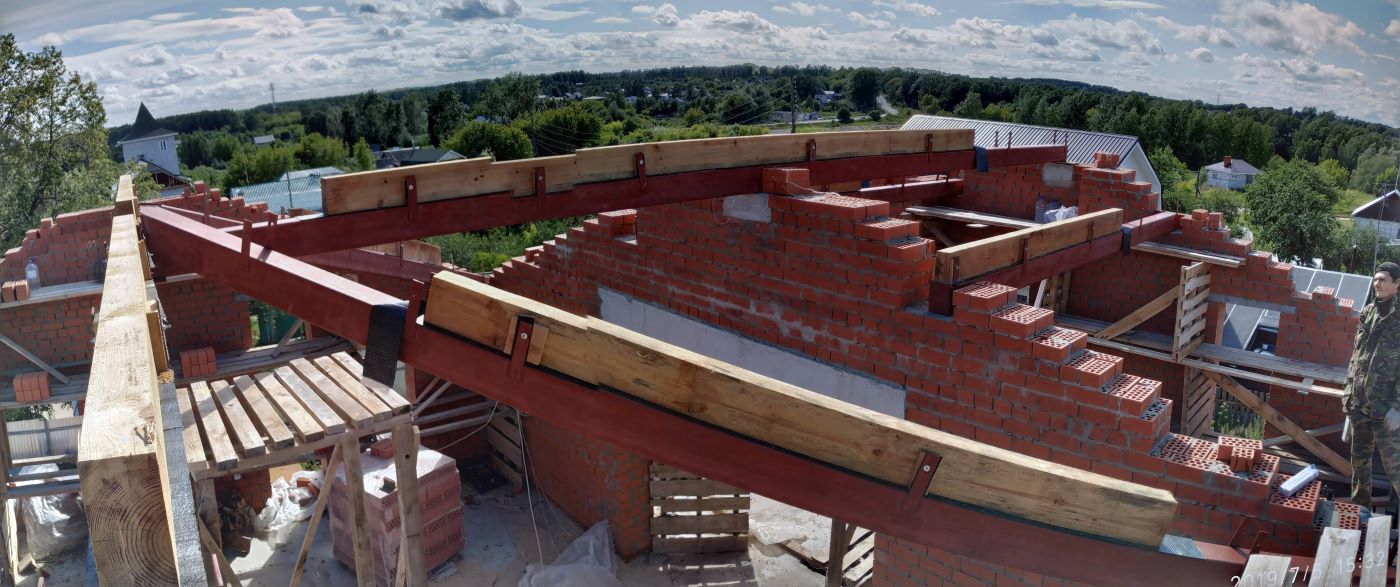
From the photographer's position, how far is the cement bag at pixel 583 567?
7.76 metres

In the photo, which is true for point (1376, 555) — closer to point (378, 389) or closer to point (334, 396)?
point (378, 389)

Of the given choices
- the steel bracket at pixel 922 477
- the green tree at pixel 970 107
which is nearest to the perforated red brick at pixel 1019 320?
the steel bracket at pixel 922 477

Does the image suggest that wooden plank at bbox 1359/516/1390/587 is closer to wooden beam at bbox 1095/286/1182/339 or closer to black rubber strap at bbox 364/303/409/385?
black rubber strap at bbox 364/303/409/385

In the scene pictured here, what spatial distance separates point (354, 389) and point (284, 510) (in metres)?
4.90

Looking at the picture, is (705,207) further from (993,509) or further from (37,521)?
(37,521)

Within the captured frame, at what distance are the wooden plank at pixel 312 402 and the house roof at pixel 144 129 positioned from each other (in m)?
93.6

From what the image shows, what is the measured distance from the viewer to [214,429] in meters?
5.18

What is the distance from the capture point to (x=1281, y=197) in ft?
118

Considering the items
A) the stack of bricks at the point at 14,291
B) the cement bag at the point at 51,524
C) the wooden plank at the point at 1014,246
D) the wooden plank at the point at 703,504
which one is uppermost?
the wooden plank at the point at 1014,246

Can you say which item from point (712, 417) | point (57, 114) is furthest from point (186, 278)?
point (57, 114)

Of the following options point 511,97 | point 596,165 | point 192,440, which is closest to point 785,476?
point 596,165

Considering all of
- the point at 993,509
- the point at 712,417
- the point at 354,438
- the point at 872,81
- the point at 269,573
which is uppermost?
the point at 872,81

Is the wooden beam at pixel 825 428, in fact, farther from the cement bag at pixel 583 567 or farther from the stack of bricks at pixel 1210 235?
the stack of bricks at pixel 1210 235

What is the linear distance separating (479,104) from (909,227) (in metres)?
89.5
